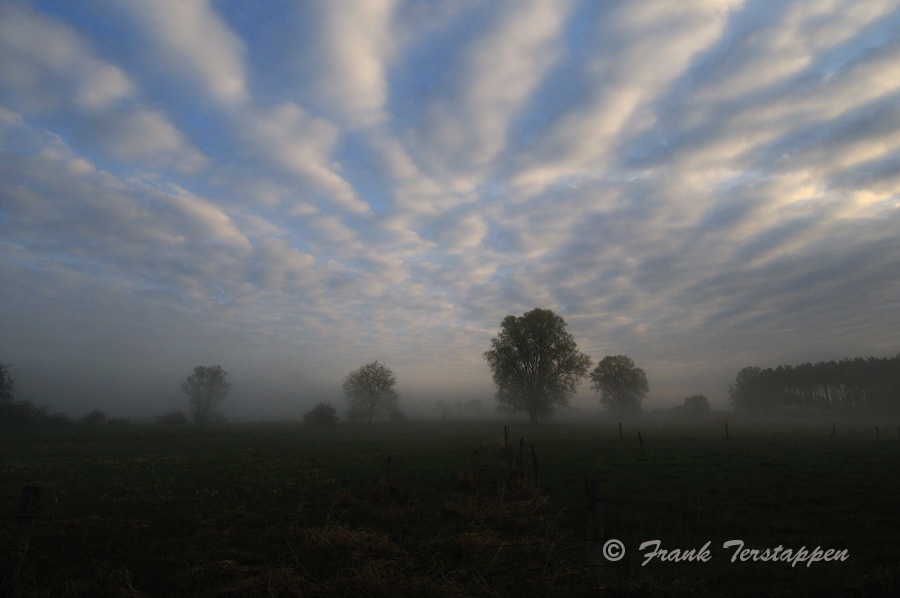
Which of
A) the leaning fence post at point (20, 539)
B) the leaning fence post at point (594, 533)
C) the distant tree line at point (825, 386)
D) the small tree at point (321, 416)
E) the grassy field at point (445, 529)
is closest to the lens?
the leaning fence post at point (594, 533)

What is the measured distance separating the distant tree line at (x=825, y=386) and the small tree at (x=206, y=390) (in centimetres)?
14747

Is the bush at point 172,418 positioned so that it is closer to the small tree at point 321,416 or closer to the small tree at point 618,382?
the small tree at point 321,416

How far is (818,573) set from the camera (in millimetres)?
7539

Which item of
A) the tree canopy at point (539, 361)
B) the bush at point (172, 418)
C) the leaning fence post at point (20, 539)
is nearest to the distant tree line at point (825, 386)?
the tree canopy at point (539, 361)

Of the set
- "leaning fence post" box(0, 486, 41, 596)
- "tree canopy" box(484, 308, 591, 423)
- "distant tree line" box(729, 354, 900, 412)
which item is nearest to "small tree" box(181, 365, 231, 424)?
"tree canopy" box(484, 308, 591, 423)

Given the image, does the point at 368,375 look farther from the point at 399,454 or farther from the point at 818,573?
the point at 818,573

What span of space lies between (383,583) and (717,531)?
Result: 8247mm

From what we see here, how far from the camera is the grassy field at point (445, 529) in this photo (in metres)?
7.15

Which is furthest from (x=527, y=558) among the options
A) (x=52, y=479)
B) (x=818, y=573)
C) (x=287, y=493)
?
(x=52, y=479)

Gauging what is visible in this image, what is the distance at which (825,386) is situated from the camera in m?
112

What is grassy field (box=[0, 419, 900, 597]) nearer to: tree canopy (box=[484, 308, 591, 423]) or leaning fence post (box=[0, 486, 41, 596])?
leaning fence post (box=[0, 486, 41, 596])

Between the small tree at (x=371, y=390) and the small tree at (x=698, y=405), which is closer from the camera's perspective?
the small tree at (x=371, y=390)

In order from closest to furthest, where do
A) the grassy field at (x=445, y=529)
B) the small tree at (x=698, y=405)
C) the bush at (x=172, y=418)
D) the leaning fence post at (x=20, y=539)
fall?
1. the leaning fence post at (x=20, y=539)
2. the grassy field at (x=445, y=529)
3. the bush at (x=172, y=418)
4. the small tree at (x=698, y=405)

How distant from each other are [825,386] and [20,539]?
501 ft
